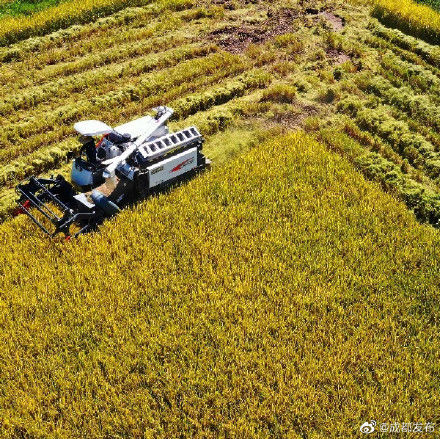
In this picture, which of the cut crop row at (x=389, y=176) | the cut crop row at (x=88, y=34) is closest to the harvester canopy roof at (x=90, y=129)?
the cut crop row at (x=389, y=176)

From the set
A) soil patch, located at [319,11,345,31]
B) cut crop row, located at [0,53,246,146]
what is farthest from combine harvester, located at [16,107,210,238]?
soil patch, located at [319,11,345,31]

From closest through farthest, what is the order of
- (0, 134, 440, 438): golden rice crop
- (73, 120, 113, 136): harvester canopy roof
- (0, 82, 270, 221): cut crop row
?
(0, 134, 440, 438): golden rice crop, (73, 120, 113, 136): harvester canopy roof, (0, 82, 270, 221): cut crop row

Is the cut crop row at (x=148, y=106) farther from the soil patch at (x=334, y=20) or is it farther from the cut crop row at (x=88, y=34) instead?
the soil patch at (x=334, y=20)

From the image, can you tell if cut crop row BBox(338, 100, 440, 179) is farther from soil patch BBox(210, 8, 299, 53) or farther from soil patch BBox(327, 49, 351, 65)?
soil patch BBox(210, 8, 299, 53)

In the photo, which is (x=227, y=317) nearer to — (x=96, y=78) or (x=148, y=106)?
(x=148, y=106)

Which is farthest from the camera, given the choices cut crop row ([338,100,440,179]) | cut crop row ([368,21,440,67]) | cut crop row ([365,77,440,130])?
cut crop row ([368,21,440,67])

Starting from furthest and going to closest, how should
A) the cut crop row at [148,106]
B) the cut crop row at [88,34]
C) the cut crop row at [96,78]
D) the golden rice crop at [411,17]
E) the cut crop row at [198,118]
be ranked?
the golden rice crop at [411,17] < the cut crop row at [88,34] < the cut crop row at [96,78] < the cut crop row at [148,106] < the cut crop row at [198,118]

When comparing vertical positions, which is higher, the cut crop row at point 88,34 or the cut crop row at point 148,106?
the cut crop row at point 88,34
